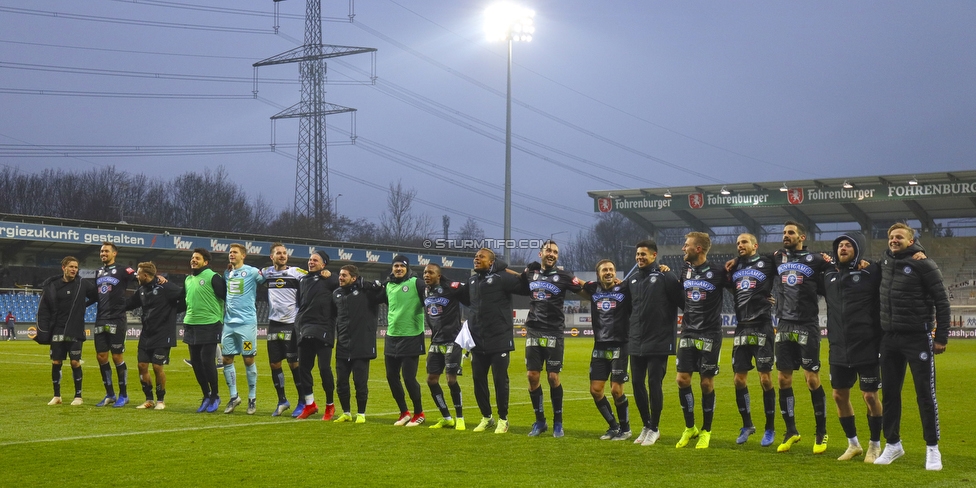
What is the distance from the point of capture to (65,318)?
572 inches

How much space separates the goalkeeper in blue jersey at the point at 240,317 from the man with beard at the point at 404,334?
230 centimetres

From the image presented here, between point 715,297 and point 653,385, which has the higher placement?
point 715,297

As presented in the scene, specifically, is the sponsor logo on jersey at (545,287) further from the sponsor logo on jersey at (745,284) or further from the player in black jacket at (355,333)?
the player in black jacket at (355,333)

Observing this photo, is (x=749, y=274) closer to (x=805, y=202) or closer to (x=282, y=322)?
(x=282, y=322)

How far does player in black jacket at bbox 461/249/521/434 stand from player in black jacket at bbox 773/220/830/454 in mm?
2976

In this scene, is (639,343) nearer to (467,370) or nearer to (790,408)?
(790,408)

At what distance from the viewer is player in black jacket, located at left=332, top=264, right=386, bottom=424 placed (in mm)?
11945

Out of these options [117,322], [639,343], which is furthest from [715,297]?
Answer: [117,322]

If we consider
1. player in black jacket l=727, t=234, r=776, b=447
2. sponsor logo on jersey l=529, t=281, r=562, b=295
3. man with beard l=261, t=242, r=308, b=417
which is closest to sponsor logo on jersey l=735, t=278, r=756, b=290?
player in black jacket l=727, t=234, r=776, b=447

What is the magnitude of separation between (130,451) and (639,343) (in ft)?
16.9

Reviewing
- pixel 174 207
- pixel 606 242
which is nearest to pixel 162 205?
pixel 174 207

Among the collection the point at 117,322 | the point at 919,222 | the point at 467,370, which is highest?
the point at 919,222

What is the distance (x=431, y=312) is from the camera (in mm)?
11781

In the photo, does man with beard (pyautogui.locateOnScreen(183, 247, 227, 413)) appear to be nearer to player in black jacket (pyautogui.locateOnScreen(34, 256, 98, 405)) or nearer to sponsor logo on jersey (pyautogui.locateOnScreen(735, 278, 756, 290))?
player in black jacket (pyautogui.locateOnScreen(34, 256, 98, 405))
